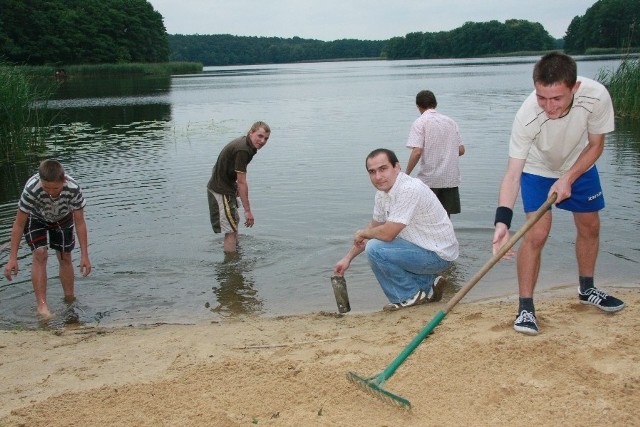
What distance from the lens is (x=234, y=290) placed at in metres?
7.09

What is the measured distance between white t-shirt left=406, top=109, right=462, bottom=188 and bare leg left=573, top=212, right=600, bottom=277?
250 centimetres

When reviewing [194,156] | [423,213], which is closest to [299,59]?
[194,156]

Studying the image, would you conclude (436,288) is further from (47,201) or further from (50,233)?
(50,233)

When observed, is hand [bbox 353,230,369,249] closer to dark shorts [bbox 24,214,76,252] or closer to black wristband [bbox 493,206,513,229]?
black wristband [bbox 493,206,513,229]

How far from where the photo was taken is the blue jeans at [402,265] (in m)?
5.33

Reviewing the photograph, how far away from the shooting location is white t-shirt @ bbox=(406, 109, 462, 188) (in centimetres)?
718

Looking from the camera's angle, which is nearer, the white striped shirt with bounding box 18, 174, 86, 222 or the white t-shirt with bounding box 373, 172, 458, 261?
the white t-shirt with bounding box 373, 172, 458, 261

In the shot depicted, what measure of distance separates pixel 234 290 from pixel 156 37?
102m

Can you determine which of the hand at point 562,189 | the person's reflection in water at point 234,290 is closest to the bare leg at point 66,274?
the person's reflection in water at point 234,290

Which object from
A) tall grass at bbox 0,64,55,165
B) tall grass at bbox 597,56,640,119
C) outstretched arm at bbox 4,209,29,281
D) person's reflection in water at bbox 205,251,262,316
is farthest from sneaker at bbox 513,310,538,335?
tall grass at bbox 597,56,640,119

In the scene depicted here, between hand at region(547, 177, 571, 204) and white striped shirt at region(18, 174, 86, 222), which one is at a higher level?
hand at region(547, 177, 571, 204)

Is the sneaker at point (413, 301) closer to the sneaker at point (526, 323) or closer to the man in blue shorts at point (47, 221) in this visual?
the sneaker at point (526, 323)

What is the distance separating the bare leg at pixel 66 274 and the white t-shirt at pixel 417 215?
323 centimetres

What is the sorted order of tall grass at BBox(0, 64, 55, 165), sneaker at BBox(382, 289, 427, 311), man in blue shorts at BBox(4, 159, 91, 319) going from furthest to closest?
tall grass at BBox(0, 64, 55, 165)
man in blue shorts at BBox(4, 159, 91, 319)
sneaker at BBox(382, 289, 427, 311)
